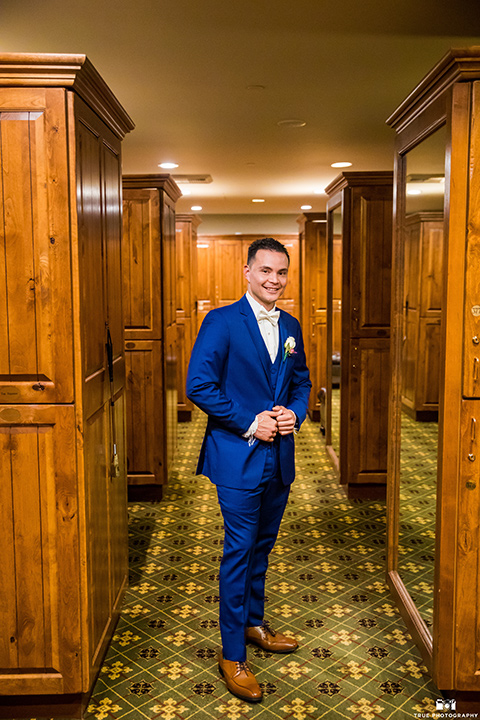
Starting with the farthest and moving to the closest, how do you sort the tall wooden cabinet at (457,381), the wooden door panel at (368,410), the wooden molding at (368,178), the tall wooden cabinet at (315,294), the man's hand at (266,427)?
the tall wooden cabinet at (315,294)
the wooden door panel at (368,410)
the wooden molding at (368,178)
the man's hand at (266,427)
the tall wooden cabinet at (457,381)

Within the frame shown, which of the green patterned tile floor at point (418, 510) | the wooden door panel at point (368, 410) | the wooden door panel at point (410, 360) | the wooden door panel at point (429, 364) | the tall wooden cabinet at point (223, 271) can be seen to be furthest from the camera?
the tall wooden cabinet at point (223, 271)

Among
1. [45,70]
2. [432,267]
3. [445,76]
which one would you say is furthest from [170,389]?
[445,76]

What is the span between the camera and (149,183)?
14.9 feet

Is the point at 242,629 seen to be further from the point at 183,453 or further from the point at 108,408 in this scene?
the point at 183,453

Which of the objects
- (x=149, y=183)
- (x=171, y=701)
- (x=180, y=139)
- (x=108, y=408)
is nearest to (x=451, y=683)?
(x=171, y=701)

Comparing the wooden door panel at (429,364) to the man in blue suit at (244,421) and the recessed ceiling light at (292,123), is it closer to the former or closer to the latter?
the man in blue suit at (244,421)

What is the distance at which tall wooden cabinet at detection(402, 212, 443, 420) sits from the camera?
2.51 metres

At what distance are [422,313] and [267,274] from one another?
0.82m

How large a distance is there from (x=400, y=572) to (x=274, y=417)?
1.37 meters

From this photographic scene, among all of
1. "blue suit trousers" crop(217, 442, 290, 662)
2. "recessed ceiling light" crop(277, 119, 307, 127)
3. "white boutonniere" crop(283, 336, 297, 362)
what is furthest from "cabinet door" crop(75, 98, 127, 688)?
"recessed ceiling light" crop(277, 119, 307, 127)

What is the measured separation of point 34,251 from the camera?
7.08 ft

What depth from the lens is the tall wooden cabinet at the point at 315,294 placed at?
23.5ft

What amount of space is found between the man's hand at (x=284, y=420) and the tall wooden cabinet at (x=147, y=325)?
2357 mm

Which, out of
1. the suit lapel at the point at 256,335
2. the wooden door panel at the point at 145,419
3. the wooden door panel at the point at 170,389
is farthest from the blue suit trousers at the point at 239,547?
the wooden door panel at the point at 170,389
